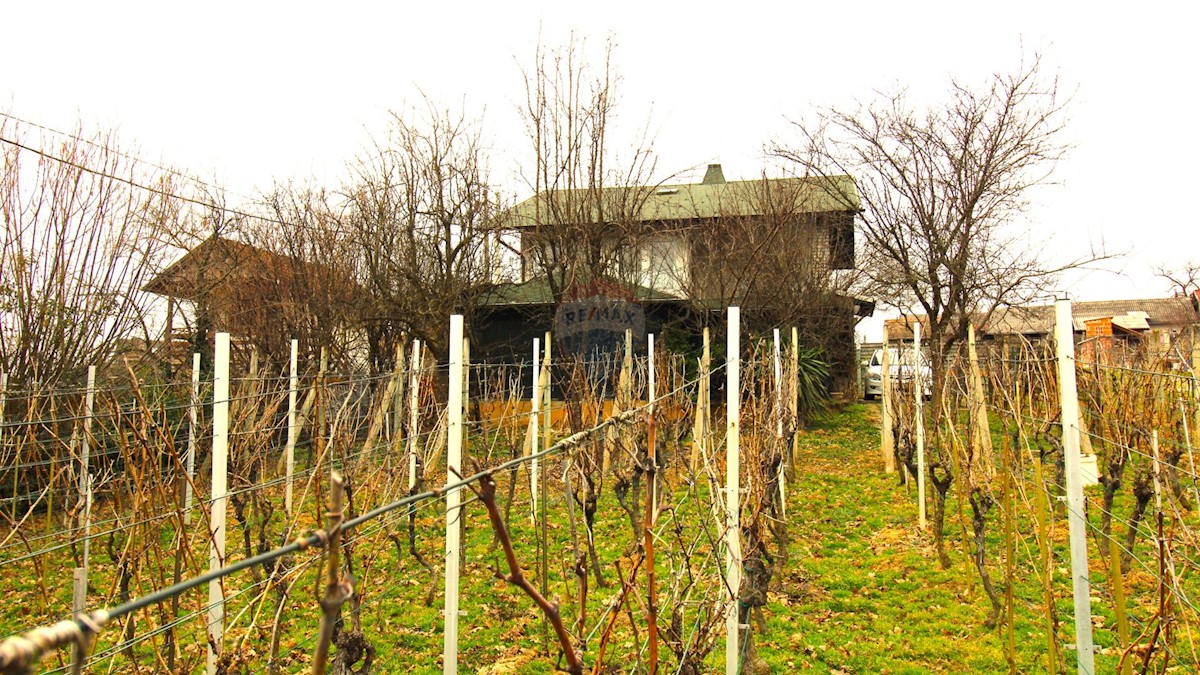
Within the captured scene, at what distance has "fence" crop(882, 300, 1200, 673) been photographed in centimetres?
318

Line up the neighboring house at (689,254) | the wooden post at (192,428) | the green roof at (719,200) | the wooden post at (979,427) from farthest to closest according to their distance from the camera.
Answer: the neighboring house at (689,254), the green roof at (719,200), the wooden post at (979,427), the wooden post at (192,428)

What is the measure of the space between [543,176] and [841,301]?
22.7 feet

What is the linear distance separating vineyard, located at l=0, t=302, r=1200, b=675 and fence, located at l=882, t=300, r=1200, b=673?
0.11ft

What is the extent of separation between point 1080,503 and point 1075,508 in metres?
0.04

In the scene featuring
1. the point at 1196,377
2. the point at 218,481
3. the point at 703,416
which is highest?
the point at 1196,377

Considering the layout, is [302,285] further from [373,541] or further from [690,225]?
[373,541]

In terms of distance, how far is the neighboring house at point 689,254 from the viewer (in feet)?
35.3

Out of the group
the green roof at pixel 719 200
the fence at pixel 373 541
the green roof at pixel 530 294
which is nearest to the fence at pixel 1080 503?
the fence at pixel 373 541

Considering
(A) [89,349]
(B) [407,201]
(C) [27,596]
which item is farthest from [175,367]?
(C) [27,596]

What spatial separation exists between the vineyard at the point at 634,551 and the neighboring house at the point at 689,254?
2612 millimetres

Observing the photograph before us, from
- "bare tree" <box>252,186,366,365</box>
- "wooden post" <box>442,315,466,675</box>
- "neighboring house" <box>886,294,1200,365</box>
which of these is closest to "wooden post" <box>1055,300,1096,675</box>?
"neighboring house" <box>886,294,1200,365</box>

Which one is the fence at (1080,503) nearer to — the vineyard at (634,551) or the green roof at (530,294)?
the vineyard at (634,551)

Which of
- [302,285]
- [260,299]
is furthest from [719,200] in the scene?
[260,299]

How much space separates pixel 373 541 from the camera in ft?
15.3
